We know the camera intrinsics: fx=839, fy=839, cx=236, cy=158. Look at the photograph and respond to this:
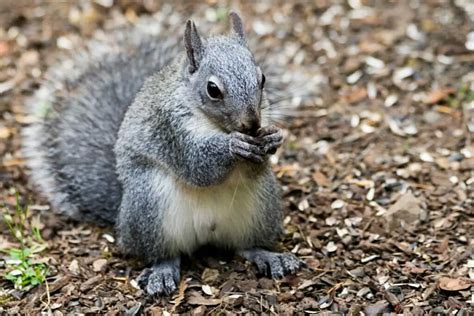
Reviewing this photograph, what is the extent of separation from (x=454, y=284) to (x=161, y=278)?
1350mm

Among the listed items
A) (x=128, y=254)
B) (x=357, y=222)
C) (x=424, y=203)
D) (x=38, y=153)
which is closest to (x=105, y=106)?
(x=38, y=153)

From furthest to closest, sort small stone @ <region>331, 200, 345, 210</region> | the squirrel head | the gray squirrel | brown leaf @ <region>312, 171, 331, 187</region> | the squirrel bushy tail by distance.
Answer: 1. brown leaf @ <region>312, 171, 331, 187</region>
2. small stone @ <region>331, 200, 345, 210</region>
3. the squirrel bushy tail
4. the gray squirrel
5. the squirrel head

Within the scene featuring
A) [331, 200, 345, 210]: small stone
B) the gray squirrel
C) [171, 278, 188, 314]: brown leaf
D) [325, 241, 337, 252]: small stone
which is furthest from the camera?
[331, 200, 345, 210]: small stone

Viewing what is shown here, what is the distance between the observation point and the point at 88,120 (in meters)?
4.59

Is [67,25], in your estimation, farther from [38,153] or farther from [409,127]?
[409,127]

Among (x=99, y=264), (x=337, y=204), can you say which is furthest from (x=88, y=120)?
(x=337, y=204)

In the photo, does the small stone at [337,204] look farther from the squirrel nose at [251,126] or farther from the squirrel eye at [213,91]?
the squirrel eye at [213,91]

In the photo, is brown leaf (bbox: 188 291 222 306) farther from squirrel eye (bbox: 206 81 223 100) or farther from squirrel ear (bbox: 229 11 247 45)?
squirrel ear (bbox: 229 11 247 45)

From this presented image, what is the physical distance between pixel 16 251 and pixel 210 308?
1.06m

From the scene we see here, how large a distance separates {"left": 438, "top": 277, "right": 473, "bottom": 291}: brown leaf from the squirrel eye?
51.7 inches

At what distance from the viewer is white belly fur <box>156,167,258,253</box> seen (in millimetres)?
3902

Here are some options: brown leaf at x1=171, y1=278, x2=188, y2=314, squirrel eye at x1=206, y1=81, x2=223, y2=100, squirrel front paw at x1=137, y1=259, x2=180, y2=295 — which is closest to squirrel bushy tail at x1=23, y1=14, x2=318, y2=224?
squirrel front paw at x1=137, y1=259, x2=180, y2=295

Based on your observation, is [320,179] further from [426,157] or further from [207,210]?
[207,210]

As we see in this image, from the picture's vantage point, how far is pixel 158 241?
4.02m
